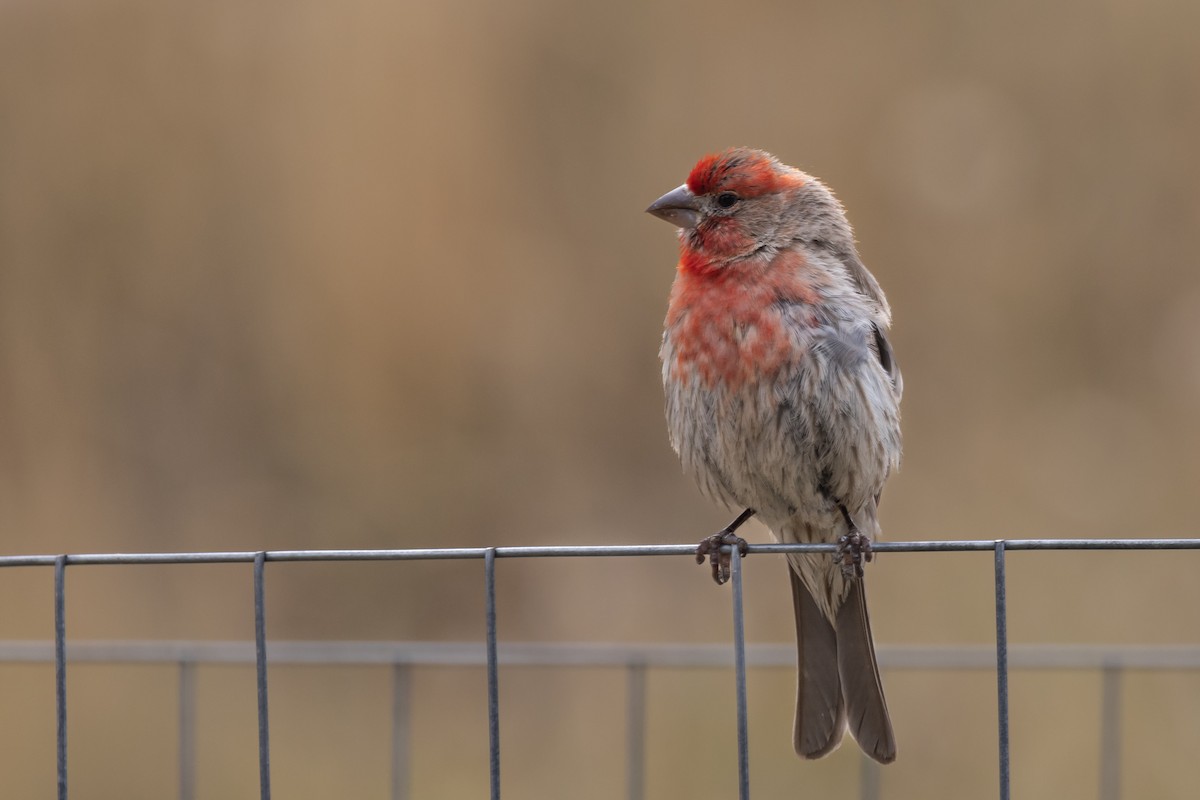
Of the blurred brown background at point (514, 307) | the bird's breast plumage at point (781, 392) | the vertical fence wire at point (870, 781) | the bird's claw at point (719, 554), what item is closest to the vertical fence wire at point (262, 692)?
the bird's claw at point (719, 554)

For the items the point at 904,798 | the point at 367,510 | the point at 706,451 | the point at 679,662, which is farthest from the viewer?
the point at 367,510

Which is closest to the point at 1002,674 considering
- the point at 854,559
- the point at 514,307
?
the point at 854,559

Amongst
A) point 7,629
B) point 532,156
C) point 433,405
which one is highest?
point 532,156

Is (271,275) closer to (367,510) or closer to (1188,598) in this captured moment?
(367,510)

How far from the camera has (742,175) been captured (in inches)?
123

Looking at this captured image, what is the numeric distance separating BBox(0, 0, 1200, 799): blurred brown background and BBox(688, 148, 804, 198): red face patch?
2.12m

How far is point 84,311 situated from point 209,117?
90 cm

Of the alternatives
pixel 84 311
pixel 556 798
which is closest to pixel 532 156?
pixel 84 311

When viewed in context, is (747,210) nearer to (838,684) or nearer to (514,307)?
(838,684)

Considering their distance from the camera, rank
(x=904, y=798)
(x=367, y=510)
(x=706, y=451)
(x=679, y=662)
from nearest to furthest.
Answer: (x=706, y=451)
(x=679, y=662)
(x=904, y=798)
(x=367, y=510)

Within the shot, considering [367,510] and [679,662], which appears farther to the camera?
[367,510]

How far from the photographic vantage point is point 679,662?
3.67 m

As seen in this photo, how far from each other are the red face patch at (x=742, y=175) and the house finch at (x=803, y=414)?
13 cm

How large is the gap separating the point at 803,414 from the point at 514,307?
2934mm
